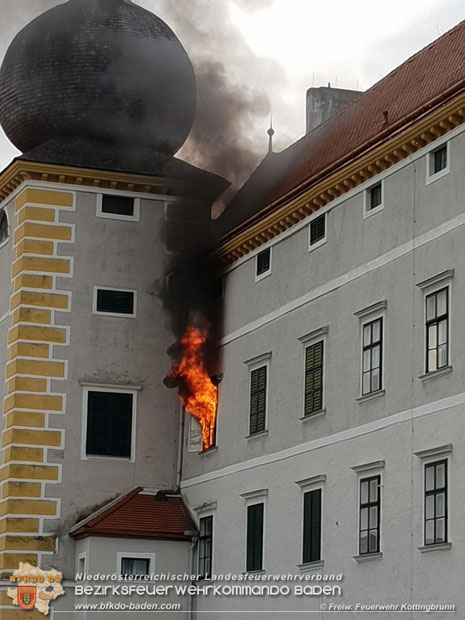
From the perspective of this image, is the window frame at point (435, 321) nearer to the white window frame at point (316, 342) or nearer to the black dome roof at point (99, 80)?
the white window frame at point (316, 342)

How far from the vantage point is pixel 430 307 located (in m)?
26.3

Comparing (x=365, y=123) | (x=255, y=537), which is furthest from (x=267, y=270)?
(x=255, y=537)

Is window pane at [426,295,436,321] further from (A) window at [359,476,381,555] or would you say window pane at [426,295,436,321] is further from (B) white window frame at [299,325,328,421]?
(B) white window frame at [299,325,328,421]

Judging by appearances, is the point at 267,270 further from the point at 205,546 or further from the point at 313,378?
the point at 205,546

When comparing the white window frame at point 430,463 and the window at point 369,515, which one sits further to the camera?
the window at point 369,515

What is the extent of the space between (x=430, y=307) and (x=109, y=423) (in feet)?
39.9

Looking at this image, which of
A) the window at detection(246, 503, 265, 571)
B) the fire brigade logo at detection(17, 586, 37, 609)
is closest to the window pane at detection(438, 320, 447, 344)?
the window at detection(246, 503, 265, 571)

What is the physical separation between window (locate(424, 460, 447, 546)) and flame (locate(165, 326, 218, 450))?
32.6ft

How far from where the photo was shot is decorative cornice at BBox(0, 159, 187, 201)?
36562mm

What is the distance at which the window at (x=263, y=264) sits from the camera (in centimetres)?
3322

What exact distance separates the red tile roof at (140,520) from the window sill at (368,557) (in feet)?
26.9

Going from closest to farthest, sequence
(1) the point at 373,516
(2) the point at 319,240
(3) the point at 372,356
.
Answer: (1) the point at 373,516
(3) the point at 372,356
(2) the point at 319,240

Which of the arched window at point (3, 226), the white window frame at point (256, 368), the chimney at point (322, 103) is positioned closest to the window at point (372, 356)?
the white window frame at point (256, 368)

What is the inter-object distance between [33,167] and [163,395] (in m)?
6.45
